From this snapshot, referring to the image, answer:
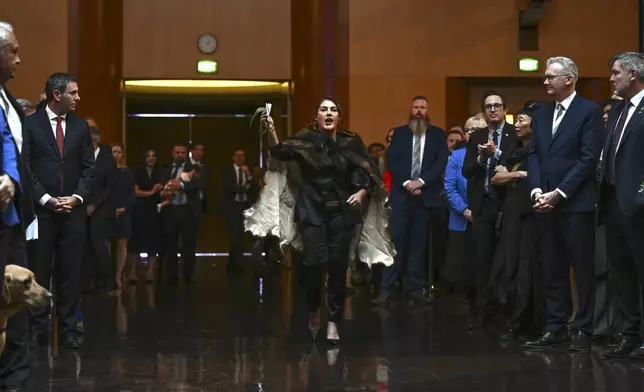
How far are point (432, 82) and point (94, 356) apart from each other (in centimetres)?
869

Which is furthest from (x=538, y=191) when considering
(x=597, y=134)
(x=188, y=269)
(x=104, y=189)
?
(x=188, y=269)

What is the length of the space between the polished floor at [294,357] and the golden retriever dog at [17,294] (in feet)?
2.88

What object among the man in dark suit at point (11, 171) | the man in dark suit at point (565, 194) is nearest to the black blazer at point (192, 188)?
the man in dark suit at point (565, 194)

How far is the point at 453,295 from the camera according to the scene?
1130 centimetres

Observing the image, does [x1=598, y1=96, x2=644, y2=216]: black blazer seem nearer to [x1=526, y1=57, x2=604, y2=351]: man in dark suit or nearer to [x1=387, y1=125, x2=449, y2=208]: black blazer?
[x1=526, y1=57, x2=604, y2=351]: man in dark suit

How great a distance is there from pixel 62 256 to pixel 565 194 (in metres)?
3.29

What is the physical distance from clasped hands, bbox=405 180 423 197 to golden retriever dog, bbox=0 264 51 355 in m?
5.49

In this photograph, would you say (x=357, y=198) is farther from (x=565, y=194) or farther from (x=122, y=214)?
(x=122, y=214)

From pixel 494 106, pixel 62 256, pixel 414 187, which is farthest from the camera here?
pixel 414 187

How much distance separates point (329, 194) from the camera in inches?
318

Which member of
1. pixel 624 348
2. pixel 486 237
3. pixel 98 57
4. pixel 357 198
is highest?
pixel 98 57

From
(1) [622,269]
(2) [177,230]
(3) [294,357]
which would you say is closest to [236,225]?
(2) [177,230]

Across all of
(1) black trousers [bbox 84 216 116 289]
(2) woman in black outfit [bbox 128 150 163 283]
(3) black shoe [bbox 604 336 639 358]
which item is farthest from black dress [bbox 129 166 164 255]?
(3) black shoe [bbox 604 336 639 358]

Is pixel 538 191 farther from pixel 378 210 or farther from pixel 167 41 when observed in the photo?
pixel 167 41
